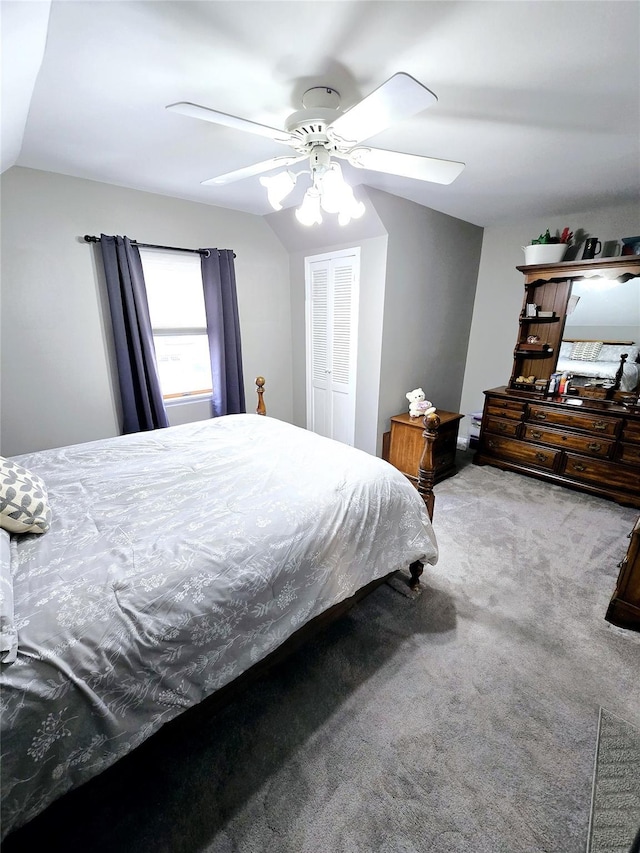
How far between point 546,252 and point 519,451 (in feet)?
5.97

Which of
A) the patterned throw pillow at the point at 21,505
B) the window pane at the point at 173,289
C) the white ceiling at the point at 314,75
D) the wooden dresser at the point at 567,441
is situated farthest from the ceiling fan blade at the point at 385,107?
the wooden dresser at the point at 567,441

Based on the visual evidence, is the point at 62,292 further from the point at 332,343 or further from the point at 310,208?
the point at 332,343

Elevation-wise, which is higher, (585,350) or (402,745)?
(585,350)

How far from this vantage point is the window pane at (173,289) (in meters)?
2.97

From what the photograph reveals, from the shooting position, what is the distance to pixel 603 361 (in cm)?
308

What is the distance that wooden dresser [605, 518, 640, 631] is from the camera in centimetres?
169

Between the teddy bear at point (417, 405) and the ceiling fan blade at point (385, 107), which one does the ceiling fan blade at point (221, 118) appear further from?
the teddy bear at point (417, 405)

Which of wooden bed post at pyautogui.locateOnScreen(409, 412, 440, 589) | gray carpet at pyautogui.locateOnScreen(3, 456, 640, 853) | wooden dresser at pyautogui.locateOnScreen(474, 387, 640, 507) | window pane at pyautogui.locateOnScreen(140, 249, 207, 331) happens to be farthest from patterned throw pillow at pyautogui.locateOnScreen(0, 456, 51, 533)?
wooden dresser at pyautogui.locateOnScreen(474, 387, 640, 507)

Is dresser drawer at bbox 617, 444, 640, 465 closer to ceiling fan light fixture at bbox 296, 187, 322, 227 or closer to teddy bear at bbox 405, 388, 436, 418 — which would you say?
teddy bear at bbox 405, 388, 436, 418

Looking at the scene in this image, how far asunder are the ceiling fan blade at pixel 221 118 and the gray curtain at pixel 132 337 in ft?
5.96

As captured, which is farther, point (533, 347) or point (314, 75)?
point (533, 347)

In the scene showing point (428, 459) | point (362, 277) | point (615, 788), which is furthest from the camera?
point (362, 277)

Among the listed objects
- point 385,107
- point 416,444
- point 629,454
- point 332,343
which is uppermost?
point 385,107

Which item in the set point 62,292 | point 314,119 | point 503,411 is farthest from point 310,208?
point 503,411
